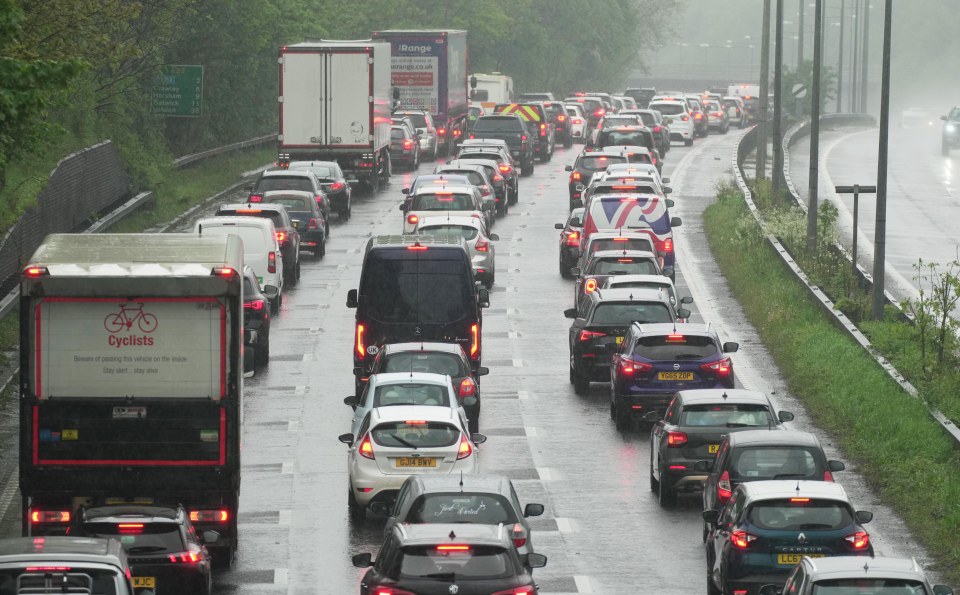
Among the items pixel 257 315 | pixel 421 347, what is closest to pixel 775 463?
pixel 421 347

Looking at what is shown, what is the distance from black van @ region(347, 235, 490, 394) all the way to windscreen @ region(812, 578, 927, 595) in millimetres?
14688

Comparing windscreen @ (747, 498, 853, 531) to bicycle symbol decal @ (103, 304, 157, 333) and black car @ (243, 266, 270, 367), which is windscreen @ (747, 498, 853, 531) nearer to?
bicycle symbol decal @ (103, 304, 157, 333)

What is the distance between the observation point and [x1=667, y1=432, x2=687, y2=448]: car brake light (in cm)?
2278

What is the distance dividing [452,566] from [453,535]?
1.00ft

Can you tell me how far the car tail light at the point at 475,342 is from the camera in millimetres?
28766

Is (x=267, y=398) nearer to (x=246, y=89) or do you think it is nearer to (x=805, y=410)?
(x=805, y=410)

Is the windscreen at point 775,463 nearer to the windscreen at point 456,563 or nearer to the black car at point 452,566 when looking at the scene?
the black car at point 452,566

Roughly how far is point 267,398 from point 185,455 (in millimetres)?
11540

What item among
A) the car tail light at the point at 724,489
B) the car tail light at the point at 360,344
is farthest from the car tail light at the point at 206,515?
the car tail light at the point at 360,344

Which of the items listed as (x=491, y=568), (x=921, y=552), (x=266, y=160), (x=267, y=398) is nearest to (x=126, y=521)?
(x=491, y=568)

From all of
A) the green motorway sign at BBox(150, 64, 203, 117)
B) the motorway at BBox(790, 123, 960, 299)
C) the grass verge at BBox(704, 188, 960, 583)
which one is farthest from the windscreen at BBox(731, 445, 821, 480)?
the green motorway sign at BBox(150, 64, 203, 117)

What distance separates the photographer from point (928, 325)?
3156 cm

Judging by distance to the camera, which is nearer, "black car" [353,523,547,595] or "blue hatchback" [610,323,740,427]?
"black car" [353,523,547,595]

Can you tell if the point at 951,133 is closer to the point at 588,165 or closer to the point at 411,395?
the point at 588,165
